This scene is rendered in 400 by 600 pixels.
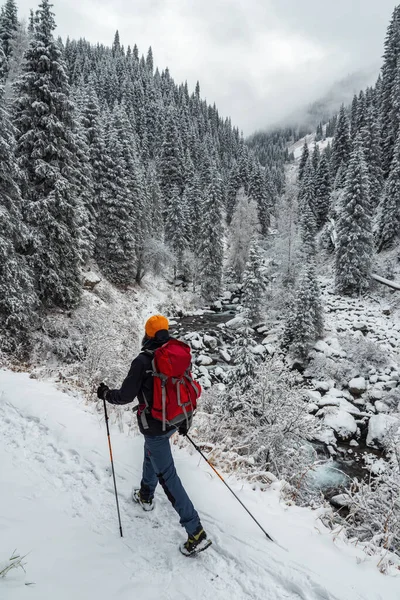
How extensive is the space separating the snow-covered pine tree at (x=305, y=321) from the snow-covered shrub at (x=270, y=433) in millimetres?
11228

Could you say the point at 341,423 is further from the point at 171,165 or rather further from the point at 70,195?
the point at 171,165

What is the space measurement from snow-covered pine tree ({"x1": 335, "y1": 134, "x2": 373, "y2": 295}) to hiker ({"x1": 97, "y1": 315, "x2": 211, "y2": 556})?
1155 inches

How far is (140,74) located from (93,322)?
12397 centimetres

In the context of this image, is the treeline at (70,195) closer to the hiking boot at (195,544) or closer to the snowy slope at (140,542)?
the snowy slope at (140,542)

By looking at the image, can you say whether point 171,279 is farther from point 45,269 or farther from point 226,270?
point 45,269

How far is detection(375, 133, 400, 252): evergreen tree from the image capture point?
29625mm

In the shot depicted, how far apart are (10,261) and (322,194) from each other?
45.6 metres

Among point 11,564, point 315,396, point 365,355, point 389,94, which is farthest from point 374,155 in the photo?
point 11,564

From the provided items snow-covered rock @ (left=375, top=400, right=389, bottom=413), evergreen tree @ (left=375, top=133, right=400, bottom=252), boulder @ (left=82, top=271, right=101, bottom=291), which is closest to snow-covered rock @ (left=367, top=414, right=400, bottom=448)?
snow-covered rock @ (left=375, top=400, right=389, bottom=413)

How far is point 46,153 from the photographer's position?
13727 mm

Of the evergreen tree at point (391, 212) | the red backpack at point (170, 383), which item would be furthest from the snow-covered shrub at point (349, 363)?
the red backpack at point (170, 383)

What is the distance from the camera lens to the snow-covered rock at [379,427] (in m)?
12.9

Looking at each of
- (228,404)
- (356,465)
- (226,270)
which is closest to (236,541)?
(228,404)

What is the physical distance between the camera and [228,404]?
1116 centimetres
